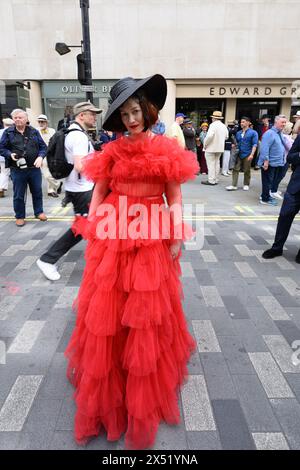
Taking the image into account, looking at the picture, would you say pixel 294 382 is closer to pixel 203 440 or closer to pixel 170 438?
pixel 203 440

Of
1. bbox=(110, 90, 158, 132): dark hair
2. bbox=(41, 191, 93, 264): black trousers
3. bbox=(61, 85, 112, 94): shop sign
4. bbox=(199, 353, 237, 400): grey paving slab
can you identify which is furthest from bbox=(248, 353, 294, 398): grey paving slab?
bbox=(61, 85, 112, 94): shop sign

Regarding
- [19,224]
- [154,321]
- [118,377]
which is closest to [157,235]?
[154,321]

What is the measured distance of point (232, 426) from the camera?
1.99m

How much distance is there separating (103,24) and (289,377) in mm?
15174

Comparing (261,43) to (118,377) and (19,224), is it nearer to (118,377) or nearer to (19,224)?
(19,224)

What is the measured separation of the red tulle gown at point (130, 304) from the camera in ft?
5.85

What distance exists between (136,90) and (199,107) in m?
14.8

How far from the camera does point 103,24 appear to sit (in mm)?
13695

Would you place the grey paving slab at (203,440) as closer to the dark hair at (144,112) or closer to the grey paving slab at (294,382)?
the grey paving slab at (294,382)

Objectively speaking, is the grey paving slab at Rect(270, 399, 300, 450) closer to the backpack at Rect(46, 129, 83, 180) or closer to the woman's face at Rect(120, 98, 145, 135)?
the woman's face at Rect(120, 98, 145, 135)

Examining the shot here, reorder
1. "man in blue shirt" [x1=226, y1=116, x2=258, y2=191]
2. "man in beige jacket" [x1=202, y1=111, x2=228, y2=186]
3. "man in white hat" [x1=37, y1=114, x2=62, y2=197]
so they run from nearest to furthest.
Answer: "man in white hat" [x1=37, y1=114, x2=62, y2=197], "man in blue shirt" [x1=226, y1=116, x2=258, y2=191], "man in beige jacket" [x1=202, y1=111, x2=228, y2=186]

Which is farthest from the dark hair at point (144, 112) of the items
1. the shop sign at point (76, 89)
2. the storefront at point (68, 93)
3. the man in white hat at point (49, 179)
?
the shop sign at point (76, 89)

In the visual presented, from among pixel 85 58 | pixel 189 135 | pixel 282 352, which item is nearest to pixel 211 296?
pixel 282 352

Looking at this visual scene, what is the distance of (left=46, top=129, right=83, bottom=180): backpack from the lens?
11.8ft
